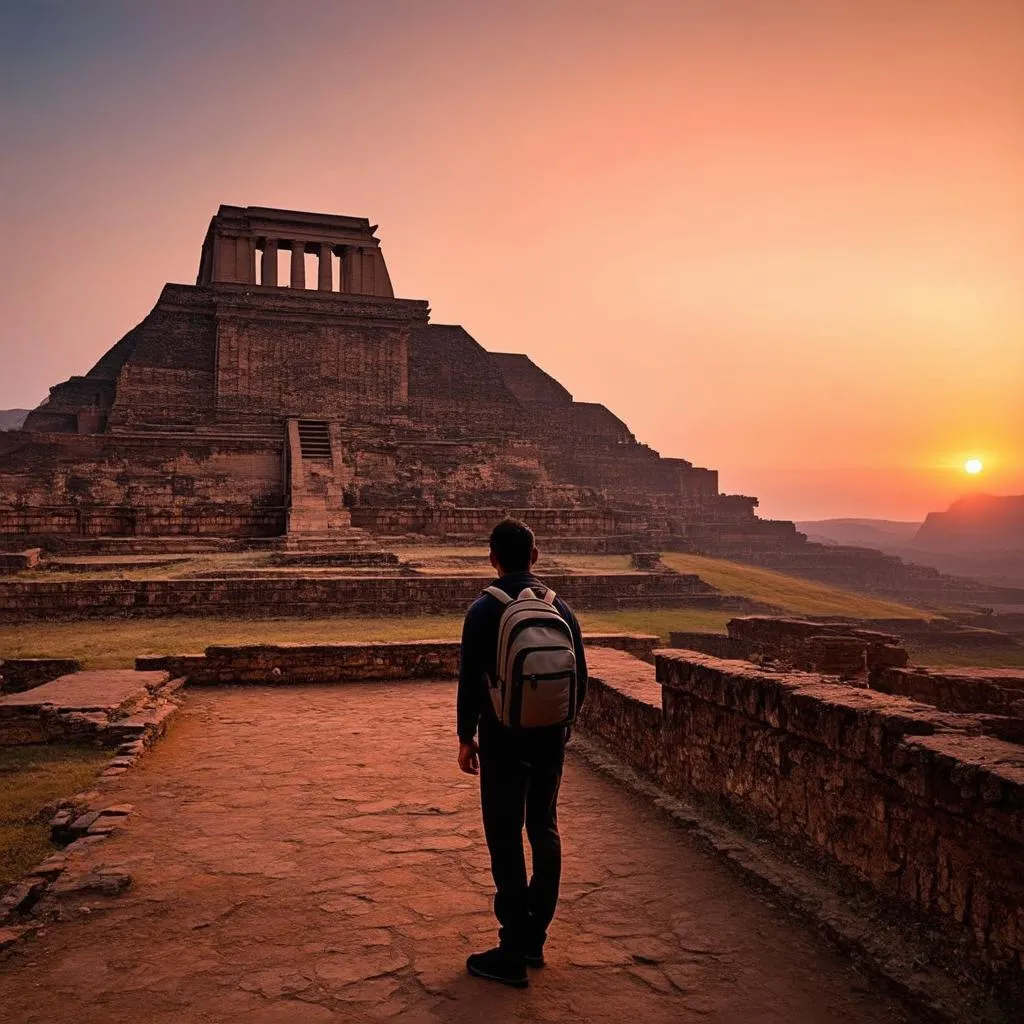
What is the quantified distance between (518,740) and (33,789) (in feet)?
10.7

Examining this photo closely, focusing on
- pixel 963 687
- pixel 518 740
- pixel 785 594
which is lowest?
pixel 785 594

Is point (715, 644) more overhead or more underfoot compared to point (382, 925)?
more underfoot

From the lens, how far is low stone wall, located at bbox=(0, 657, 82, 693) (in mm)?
7844

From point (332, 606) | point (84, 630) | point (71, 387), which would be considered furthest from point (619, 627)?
point (71, 387)

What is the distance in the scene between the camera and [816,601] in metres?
19.6

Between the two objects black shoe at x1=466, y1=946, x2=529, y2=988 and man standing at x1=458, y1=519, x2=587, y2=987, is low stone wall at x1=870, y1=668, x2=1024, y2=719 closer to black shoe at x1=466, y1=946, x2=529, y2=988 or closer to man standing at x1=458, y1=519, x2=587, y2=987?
man standing at x1=458, y1=519, x2=587, y2=987

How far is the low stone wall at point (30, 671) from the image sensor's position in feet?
25.7

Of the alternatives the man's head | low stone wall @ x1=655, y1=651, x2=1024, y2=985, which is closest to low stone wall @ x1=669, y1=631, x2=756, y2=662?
low stone wall @ x1=655, y1=651, x2=1024, y2=985

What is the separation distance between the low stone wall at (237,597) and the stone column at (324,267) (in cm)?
2363

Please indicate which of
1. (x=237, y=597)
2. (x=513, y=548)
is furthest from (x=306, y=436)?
(x=513, y=548)

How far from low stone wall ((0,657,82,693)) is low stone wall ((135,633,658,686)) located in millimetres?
877

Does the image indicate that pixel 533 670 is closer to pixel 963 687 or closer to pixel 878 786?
pixel 878 786

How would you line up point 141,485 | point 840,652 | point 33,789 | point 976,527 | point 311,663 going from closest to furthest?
1. point 33,789
2. point 311,663
3. point 840,652
4. point 141,485
5. point 976,527

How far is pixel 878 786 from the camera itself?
116 inches
